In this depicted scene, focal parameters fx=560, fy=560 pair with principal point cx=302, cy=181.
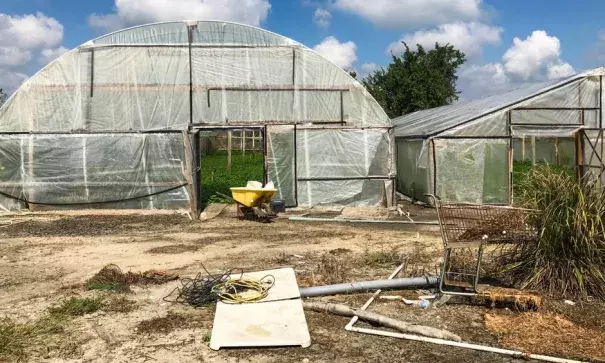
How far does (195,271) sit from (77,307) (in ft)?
7.11

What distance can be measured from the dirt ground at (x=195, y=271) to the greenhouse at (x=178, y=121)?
42.0 inches

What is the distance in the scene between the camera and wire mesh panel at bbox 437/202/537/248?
6379mm

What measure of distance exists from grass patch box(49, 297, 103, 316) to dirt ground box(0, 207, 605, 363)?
0.34ft

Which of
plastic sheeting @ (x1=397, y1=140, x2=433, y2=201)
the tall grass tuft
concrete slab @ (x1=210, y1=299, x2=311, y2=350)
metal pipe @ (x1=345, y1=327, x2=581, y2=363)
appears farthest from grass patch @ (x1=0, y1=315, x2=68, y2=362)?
plastic sheeting @ (x1=397, y1=140, x2=433, y2=201)

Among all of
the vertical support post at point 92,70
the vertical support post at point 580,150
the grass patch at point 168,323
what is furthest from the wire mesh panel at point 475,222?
the vertical support post at point 92,70

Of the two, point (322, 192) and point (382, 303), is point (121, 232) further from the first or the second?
point (382, 303)

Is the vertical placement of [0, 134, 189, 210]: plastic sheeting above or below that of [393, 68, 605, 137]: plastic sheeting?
below

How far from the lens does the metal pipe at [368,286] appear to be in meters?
6.54

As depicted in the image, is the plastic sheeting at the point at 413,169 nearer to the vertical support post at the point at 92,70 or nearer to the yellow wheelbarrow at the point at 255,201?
the yellow wheelbarrow at the point at 255,201

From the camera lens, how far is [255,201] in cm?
1275

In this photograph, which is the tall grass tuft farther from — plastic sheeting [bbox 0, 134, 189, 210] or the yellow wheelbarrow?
plastic sheeting [bbox 0, 134, 189, 210]

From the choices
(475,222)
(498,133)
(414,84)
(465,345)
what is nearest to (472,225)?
(475,222)

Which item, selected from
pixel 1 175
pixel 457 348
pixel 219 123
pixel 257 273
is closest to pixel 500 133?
pixel 219 123

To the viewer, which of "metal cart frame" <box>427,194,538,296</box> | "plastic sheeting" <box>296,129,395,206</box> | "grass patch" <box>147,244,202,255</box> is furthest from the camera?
"plastic sheeting" <box>296,129,395,206</box>
